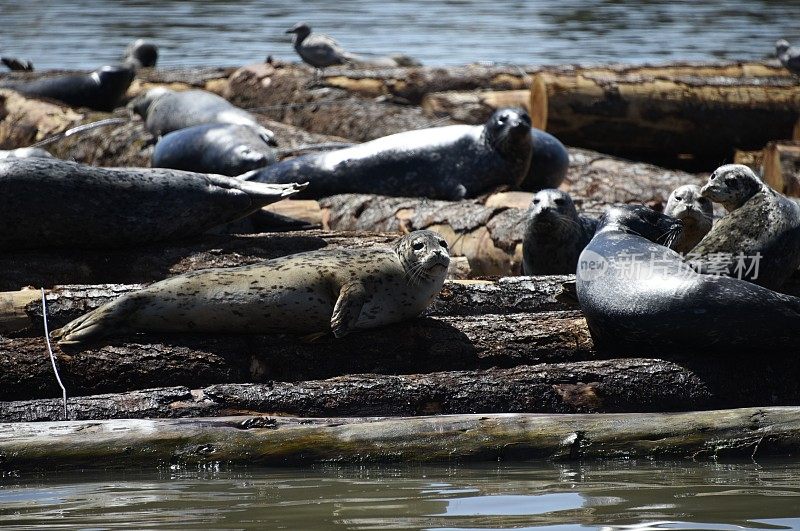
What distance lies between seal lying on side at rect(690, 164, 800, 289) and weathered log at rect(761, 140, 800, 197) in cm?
346

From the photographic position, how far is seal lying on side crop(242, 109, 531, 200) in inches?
335

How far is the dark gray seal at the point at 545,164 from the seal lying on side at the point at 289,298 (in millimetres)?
3786

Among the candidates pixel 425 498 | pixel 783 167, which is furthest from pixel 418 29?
pixel 425 498

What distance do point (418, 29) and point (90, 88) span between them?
12.5m

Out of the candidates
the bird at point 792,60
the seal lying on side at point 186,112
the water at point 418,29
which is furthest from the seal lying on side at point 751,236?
the water at point 418,29

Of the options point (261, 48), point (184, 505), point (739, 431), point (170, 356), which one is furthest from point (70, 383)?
point (261, 48)

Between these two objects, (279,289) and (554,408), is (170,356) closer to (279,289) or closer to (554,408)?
(279,289)

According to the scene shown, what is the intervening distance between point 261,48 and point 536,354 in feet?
55.6

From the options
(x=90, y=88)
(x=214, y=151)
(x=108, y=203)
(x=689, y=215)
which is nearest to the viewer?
(x=108, y=203)

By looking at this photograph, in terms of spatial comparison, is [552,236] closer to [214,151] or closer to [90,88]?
[214,151]

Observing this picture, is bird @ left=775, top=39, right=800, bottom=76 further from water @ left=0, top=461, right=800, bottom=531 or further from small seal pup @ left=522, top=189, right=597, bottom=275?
water @ left=0, top=461, right=800, bottom=531

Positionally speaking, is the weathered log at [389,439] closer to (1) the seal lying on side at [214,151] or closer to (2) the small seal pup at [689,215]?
(2) the small seal pup at [689,215]

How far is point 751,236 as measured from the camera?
567 centimetres

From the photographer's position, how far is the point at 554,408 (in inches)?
184
